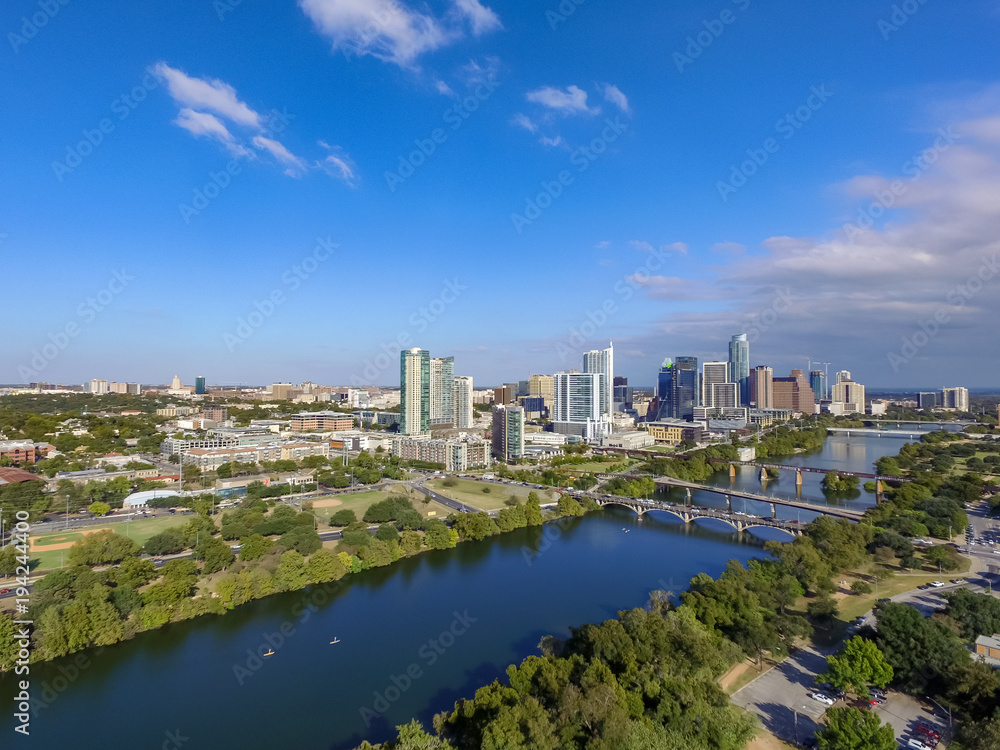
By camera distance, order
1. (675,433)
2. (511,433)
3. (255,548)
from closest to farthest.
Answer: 1. (255,548)
2. (511,433)
3. (675,433)

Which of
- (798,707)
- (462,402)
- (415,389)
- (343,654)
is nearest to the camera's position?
(798,707)

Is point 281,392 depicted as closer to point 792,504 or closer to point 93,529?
point 93,529

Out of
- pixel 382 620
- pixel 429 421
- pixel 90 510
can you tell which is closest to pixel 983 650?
pixel 382 620

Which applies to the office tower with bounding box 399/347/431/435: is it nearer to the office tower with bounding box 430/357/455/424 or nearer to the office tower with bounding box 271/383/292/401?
the office tower with bounding box 430/357/455/424

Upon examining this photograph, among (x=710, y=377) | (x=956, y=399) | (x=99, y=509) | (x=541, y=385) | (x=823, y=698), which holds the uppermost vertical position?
(x=710, y=377)

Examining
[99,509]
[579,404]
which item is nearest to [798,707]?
[99,509]

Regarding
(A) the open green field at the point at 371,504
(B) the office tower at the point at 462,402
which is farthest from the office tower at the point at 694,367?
(A) the open green field at the point at 371,504

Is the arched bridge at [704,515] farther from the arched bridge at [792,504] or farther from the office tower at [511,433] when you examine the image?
the office tower at [511,433]

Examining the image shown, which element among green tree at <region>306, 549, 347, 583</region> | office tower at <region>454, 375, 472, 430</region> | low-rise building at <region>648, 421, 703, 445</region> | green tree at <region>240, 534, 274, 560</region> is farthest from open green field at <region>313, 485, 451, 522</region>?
low-rise building at <region>648, 421, 703, 445</region>
